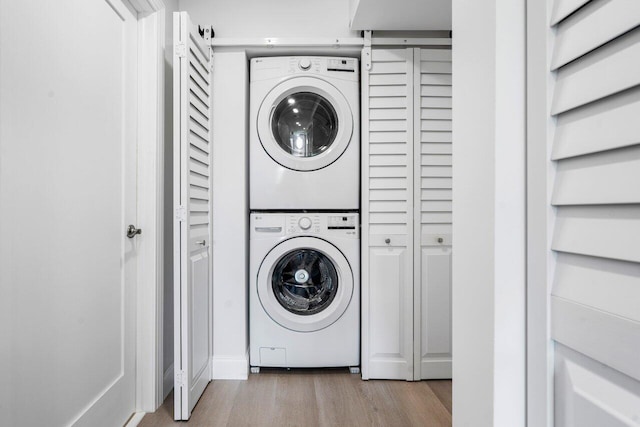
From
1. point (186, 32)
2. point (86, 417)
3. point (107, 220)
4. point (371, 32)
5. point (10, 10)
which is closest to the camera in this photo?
point (10, 10)

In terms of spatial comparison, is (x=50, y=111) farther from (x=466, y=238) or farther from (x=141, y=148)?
(x=466, y=238)

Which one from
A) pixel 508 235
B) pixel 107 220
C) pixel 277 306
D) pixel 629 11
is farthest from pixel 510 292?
pixel 277 306

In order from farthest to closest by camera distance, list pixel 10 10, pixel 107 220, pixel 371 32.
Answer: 1. pixel 371 32
2. pixel 107 220
3. pixel 10 10

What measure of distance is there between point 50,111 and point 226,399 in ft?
5.12

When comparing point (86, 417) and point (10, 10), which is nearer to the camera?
point (10, 10)

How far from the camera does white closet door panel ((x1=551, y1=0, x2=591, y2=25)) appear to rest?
1.72 ft

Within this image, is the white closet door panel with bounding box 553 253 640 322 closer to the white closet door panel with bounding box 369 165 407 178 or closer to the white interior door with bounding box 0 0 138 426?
the white interior door with bounding box 0 0 138 426

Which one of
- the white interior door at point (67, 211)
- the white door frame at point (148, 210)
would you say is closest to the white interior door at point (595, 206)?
the white interior door at point (67, 211)

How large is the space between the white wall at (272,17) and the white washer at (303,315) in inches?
44.9

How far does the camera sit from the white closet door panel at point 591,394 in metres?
0.46

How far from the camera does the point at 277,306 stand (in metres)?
2.12

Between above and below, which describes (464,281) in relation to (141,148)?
below

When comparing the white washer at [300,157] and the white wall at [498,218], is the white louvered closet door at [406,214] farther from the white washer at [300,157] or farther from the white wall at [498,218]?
the white wall at [498,218]

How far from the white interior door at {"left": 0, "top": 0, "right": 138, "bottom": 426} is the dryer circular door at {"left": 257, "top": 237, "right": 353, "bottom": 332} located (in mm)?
749
